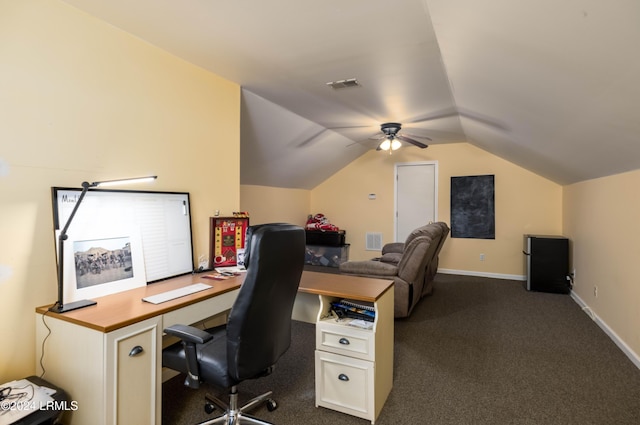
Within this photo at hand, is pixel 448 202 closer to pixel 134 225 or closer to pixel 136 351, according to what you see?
pixel 134 225

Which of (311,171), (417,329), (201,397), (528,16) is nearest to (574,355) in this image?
(417,329)

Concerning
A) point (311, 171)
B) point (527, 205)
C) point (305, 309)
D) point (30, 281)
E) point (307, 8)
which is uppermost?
point (307, 8)

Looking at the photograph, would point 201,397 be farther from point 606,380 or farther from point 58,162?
point 606,380

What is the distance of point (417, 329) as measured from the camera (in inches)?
140

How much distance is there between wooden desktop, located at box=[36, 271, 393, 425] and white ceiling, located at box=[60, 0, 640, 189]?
1608 mm

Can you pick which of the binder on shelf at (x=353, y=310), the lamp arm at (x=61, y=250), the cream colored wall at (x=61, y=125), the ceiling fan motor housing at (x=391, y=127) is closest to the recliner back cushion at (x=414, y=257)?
the binder on shelf at (x=353, y=310)

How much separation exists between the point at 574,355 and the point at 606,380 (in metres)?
0.43

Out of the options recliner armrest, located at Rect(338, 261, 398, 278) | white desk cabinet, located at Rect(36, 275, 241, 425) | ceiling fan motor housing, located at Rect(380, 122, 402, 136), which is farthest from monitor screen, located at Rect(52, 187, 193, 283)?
ceiling fan motor housing, located at Rect(380, 122, 402, 136)

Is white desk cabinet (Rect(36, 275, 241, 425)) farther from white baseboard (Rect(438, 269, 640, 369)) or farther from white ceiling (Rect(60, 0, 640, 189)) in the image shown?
white baseboard (Rect(438, 269, 640, 369))

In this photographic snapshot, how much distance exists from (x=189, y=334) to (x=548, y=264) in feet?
17.0

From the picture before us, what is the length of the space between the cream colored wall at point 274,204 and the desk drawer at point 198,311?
10.2 ft

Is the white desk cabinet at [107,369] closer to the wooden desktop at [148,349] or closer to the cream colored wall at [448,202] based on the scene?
the wooden desktop at [148,349]

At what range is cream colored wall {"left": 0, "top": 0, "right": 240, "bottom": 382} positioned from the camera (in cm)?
170

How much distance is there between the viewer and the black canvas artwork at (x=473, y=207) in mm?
5934
